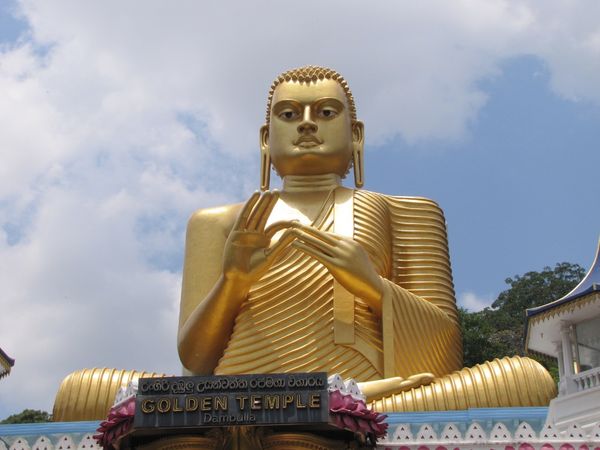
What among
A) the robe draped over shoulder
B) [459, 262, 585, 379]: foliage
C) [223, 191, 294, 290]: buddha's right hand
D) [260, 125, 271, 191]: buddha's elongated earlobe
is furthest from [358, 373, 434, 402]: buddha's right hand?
[459, 262, 585, 379]: foliage

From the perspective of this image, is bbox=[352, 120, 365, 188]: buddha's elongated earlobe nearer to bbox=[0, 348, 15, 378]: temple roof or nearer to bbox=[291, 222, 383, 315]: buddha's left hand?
bbox=[291, 222, 383, 315]: buddha's left hand

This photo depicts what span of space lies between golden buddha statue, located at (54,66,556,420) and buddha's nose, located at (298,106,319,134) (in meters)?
0.02

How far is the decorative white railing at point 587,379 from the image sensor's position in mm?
9352

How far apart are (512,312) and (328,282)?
14.3 m

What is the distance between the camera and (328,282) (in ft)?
35.3

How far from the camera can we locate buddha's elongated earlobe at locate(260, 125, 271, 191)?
12.3 meters

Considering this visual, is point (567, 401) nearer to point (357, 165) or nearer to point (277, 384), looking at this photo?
point (277, 384)

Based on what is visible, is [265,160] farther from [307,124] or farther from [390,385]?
[390,385]

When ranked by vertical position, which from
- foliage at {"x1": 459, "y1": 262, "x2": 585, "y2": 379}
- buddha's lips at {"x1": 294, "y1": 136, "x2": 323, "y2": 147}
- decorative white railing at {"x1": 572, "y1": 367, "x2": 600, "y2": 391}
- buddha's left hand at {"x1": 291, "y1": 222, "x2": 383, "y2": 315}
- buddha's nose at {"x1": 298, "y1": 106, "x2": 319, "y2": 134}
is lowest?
decorative white railing at {"x1": 572, "y1": 367, "x2": 600, "y2": 391}

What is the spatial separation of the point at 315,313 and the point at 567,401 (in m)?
→ 2.64

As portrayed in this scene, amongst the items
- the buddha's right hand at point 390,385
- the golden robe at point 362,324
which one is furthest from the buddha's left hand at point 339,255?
the buddha's right hand at point 390,385

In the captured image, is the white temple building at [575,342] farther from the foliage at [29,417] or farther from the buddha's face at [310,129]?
the foliage at [29,417]

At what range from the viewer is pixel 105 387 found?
32.9ft

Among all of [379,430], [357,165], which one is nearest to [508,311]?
[357,165]
